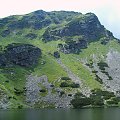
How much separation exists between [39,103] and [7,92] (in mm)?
20816

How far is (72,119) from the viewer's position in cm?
10150

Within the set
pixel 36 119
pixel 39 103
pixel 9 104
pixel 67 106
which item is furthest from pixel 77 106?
pixel 36 119

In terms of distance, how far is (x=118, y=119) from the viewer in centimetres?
10019

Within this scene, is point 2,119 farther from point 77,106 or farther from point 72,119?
point 77,106

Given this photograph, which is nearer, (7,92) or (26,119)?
(26,119)

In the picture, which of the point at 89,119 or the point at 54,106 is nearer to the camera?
the point at 89,119

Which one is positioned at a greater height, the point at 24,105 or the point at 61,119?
the point at 24,105

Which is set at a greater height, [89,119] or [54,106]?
[54,106]

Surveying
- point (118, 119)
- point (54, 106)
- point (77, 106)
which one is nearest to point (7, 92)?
point (54, 106)

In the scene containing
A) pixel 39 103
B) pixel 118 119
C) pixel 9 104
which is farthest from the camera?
pixel 39 103

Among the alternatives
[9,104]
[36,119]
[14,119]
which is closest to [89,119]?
[36,119]

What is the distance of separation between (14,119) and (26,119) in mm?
3925

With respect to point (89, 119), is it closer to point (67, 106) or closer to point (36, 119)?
point (36, 119)

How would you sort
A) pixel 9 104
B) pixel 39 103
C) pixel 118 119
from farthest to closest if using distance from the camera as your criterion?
1. pixel 39 103
2. pixel 9 104
3. pixel 118 119
